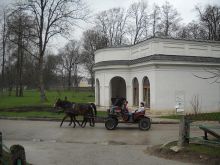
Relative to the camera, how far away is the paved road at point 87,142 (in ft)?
33.7

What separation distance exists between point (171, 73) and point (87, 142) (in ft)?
43.0

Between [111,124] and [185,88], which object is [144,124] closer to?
[111,124]

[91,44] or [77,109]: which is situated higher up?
[91,44]

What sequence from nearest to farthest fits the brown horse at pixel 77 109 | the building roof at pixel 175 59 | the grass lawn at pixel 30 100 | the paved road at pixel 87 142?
1. the paved road at pixel 87 142
2. the brown horse at pixel 77 109
3. the building roof at pixel 175 59
4. the grass lawn at pixel 30 100

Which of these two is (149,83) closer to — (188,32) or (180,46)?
(180,46)

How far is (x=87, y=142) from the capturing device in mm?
14250

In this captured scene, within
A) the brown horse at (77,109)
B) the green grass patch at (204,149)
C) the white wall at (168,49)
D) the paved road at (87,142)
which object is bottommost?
the paved road at (87,142)

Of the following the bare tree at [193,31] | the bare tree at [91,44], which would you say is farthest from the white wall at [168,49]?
the bare tree at [91,44]

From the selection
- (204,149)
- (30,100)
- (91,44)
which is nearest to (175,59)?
(204,149)

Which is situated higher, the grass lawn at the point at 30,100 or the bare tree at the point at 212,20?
the bare tree at the point at 212,20

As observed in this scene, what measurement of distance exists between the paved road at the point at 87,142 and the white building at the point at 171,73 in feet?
20.2

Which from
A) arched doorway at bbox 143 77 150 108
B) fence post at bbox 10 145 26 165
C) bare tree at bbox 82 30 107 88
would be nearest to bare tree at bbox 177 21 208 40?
bare tree at bbox 82 30 107 88

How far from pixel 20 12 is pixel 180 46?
18932 mm

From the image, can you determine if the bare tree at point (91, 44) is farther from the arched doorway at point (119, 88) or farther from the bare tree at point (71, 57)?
the arched doorway at point (119, 88)
